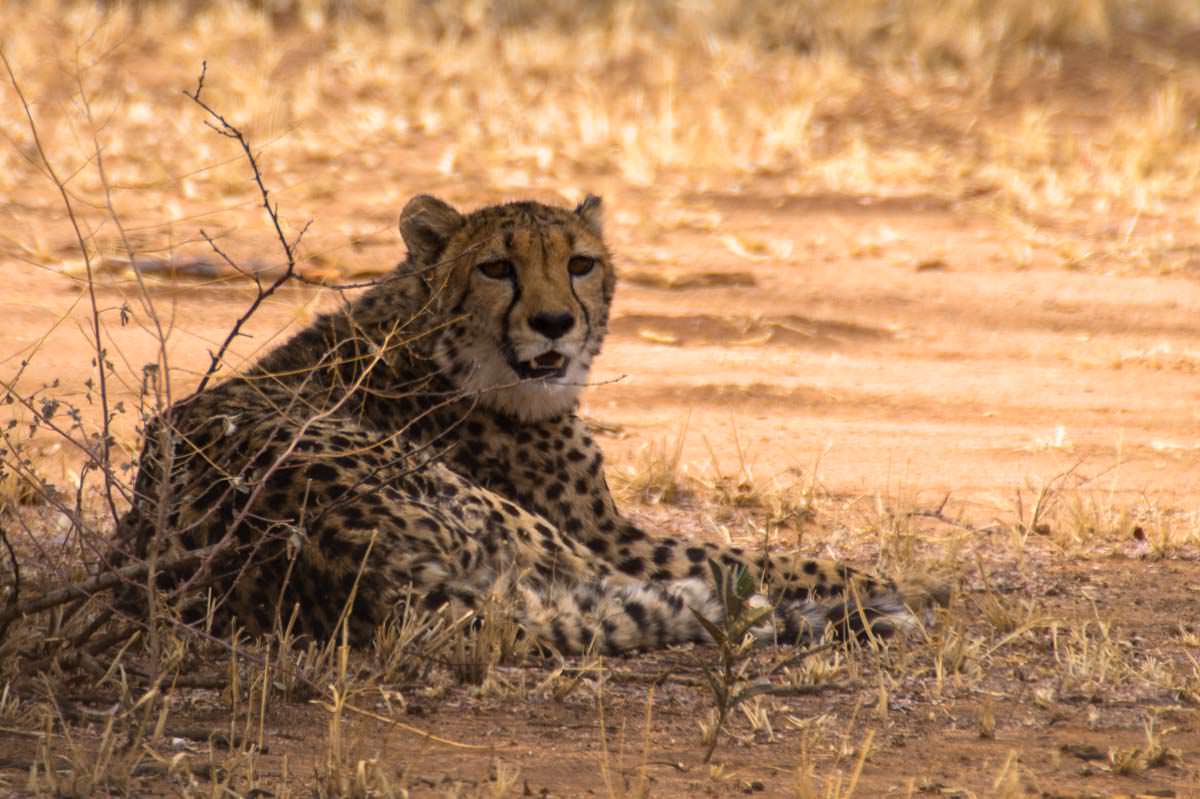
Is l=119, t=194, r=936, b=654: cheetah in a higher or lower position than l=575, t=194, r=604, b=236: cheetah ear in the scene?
lower

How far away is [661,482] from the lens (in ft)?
16.7

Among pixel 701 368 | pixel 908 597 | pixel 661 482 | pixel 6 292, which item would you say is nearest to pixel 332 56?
pixel 6 292

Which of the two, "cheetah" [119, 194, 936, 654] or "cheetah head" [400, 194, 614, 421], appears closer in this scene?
"cheetah" [119, 194, 936, 654]

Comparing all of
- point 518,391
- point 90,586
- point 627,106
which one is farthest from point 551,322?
point 627,106

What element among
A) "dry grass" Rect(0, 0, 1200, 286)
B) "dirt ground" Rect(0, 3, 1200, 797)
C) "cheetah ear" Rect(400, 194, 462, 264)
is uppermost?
"dry grass" Rect(0, 0, 1200, 286)

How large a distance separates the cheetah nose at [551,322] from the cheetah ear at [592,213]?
1.75ft

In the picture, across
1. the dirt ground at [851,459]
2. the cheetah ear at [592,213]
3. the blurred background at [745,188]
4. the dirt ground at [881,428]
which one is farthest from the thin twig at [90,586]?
the cheetah ear at [592,213]

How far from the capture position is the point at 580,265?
4.39 m

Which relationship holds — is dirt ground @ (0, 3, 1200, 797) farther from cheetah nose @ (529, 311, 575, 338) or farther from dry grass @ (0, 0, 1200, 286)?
cheetah nose @ (529, 311, 575, 338)

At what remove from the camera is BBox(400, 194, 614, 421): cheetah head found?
4199 mm

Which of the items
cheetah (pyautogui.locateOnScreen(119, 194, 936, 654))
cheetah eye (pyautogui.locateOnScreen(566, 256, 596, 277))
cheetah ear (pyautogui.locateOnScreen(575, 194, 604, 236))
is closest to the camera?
cheetah (pyautogui.locateOnScreen(119, 194, 936, 654))

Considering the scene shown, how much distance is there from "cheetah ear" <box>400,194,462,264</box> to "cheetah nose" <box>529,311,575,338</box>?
386mm

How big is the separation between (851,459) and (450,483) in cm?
217

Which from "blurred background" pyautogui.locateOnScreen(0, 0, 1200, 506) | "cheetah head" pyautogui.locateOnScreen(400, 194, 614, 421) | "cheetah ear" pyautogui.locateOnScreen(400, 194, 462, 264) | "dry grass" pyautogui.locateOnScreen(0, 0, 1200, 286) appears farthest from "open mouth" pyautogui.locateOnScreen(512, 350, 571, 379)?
"dry grass" pyautogui.locateOnScreen(0, 0, 1200, 286)
